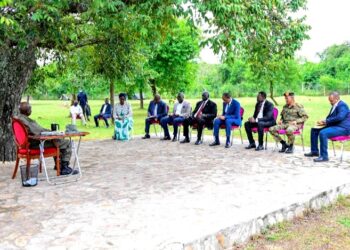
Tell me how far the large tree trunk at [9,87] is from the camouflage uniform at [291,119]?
5636 millimetres

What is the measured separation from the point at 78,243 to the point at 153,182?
2804mm

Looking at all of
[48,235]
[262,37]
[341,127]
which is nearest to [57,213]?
[48,235]

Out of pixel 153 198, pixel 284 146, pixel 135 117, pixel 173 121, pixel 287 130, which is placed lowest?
pixel 153 198

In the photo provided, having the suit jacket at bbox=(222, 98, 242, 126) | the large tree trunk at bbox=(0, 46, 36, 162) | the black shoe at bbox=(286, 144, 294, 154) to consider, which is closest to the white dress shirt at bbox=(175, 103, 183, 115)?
the suit jacket at bbox=(222, 98, 242, 126)

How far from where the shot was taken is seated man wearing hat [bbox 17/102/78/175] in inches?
277

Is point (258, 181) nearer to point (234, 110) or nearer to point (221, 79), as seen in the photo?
point (234, 110)

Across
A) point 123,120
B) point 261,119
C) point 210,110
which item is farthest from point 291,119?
point 123,120

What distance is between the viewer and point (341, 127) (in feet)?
28.0

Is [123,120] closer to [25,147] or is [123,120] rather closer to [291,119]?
[291,119]

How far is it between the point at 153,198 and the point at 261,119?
5119 mm

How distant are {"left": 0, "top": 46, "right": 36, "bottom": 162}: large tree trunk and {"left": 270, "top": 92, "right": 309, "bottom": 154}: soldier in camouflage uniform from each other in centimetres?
564

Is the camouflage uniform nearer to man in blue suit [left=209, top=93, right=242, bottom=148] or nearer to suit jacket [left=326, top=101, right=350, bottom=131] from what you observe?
suit jacket [left=326, top=101, right=350, bottom=131]

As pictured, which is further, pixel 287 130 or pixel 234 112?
pixel 234 112

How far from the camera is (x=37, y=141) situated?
712 cm
